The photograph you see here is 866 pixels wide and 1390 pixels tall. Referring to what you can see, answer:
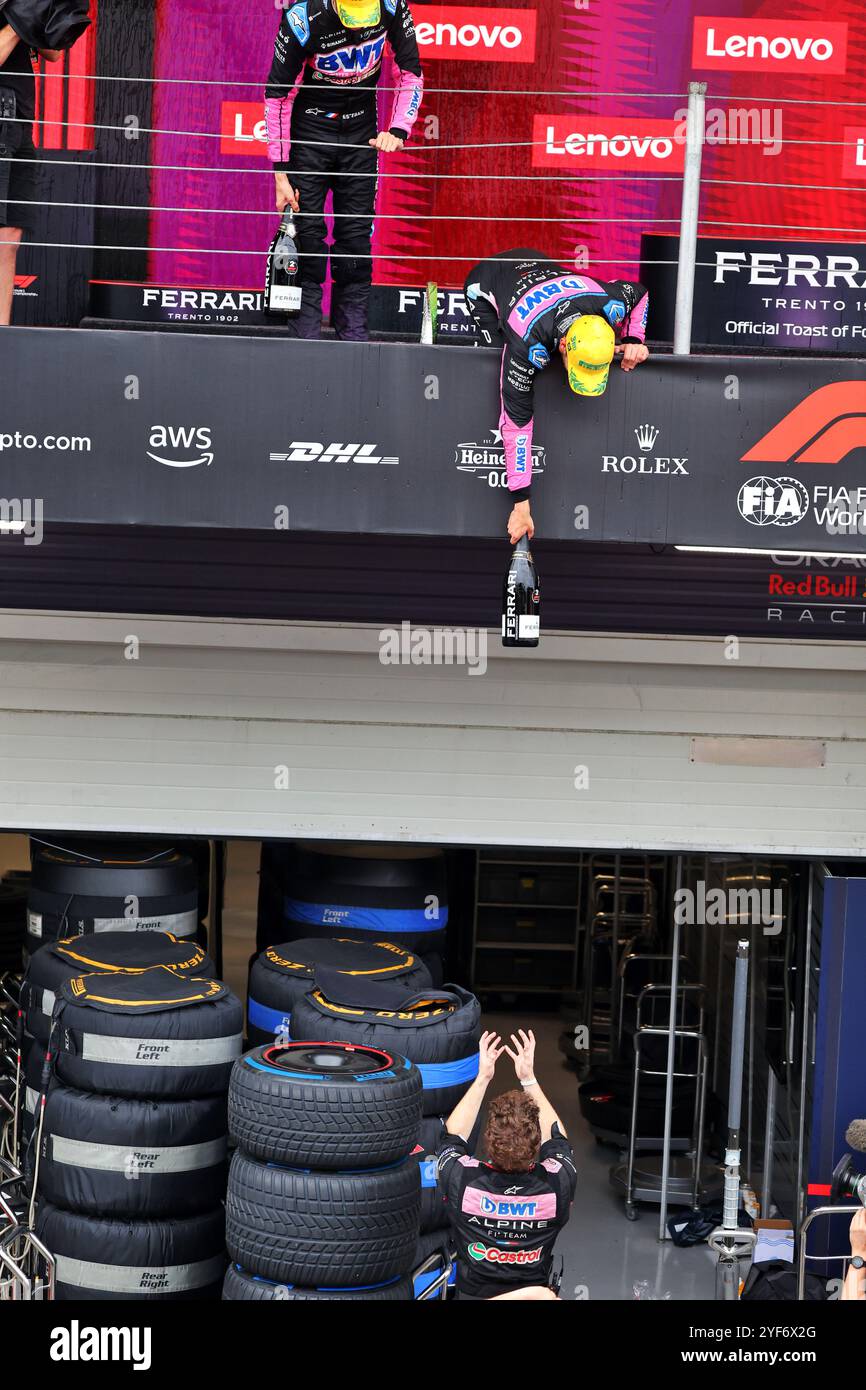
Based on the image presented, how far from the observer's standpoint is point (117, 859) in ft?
29.6

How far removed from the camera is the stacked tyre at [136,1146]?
23.2 ft

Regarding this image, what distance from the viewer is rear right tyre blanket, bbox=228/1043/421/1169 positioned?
6262 mm

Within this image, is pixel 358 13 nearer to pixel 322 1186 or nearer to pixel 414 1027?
pixel 414 1027

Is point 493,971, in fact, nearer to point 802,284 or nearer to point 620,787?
point 620,787

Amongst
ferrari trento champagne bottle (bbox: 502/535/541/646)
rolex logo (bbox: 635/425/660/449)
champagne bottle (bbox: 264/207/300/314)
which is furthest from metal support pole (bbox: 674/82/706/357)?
champagne bottle (bbox: 264/207/300/314)

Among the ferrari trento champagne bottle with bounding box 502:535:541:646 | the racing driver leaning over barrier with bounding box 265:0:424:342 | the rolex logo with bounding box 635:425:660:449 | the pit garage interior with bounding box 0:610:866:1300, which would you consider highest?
the racing driver leaning over barrier with bounding box 265:0:424:342

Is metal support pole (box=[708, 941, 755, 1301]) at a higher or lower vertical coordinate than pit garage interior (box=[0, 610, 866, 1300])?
lower

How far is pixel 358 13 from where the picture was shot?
272 inches

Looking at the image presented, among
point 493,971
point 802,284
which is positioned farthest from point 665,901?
point 802,284

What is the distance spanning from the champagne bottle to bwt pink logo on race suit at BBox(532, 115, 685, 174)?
3.71m

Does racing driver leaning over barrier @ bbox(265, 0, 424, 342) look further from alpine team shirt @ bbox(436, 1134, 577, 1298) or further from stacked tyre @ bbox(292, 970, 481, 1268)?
alpine team shirt @ bbox(436, 1134, 577, 1298)

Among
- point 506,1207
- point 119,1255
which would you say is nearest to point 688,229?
point 506,1207

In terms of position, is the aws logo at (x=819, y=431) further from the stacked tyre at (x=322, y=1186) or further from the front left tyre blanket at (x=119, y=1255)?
the front left tyre blanket at (x=119, y=1255)
